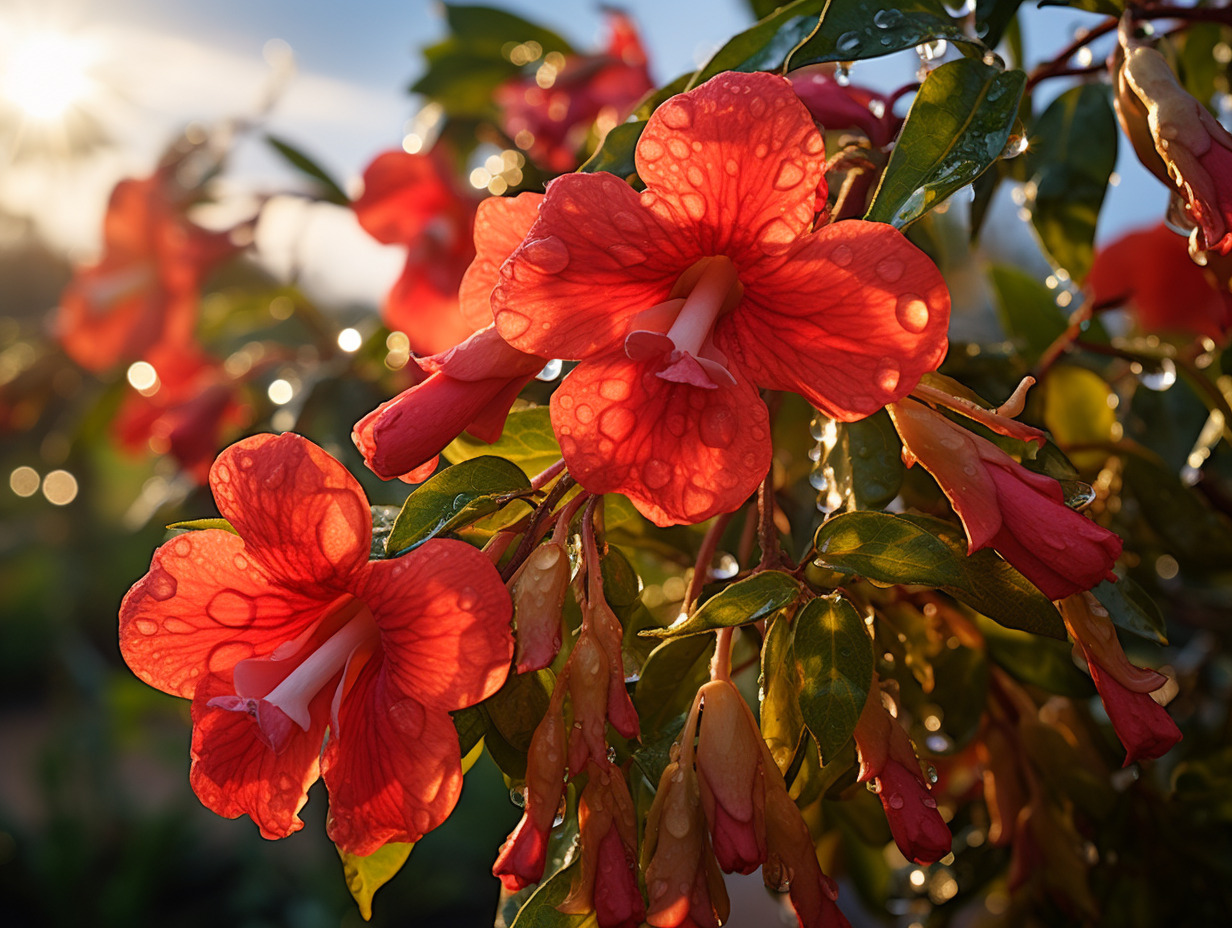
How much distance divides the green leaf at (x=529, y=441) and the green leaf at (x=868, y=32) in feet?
0.76

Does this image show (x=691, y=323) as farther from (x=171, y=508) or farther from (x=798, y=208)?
(x=171, y=508)

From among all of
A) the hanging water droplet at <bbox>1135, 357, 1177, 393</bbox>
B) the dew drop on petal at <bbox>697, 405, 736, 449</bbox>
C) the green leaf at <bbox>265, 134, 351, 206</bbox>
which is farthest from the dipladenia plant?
the green leaf at <bbox>265, 134, 351, 206</bbox>

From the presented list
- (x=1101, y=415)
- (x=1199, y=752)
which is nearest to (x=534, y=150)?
(x=1101, y=415)

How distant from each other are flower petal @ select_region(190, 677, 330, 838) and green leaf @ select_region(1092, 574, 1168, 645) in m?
0.39

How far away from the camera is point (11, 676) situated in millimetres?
6250

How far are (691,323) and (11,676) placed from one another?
7403mm

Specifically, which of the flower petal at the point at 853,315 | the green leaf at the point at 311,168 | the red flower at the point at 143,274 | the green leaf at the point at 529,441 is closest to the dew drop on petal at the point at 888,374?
the flower petal at the point at 853,315

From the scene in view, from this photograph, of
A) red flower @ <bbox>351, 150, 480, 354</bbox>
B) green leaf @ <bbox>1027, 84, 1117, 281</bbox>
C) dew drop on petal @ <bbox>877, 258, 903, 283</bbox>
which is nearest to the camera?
dew drop on petal @ <bbox>877, 258, 903, 283</bbox>

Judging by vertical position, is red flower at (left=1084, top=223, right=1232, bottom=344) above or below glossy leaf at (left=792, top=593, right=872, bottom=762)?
below

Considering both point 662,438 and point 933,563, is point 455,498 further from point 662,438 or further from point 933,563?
point 933,563

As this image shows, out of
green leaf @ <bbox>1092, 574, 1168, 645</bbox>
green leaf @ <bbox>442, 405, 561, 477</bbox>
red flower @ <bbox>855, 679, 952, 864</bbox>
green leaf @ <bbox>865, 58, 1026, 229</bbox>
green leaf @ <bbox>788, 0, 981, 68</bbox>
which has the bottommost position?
red flower @ <bbox>855, 679, 952, 864</bbox>

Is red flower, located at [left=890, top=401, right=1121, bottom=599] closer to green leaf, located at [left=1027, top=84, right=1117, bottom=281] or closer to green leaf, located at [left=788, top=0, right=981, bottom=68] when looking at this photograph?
green leaf, located at [left=788, top=0, right=981, bottom=68]

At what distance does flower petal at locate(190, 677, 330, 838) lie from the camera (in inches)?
16.8

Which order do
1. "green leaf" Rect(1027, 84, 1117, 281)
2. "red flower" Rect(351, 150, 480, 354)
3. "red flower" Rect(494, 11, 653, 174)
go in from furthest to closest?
"red flower" Rect(494, 11, 653, 174) → "red flower" Rect(351, 150, 480, 354) → "green leaf" Rect(1027, 84, 1117, 281)
